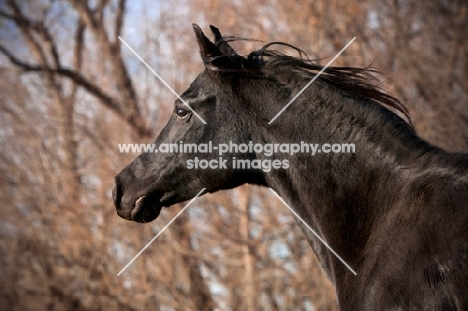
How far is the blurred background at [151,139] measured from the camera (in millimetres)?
9602

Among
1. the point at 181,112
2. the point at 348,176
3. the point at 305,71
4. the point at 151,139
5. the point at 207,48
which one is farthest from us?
the point at 151,139

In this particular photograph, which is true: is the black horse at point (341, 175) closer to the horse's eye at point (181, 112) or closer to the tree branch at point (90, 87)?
the horse's eye at point (181, 112)

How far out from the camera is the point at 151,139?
1032cm

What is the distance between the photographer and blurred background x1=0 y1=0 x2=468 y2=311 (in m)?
9.60

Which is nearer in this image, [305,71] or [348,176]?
[348,176]

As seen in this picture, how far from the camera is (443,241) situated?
308 centimetres

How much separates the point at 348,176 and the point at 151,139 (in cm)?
687

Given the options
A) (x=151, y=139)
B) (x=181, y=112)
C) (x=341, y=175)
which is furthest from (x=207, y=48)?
(x=151, y=139)

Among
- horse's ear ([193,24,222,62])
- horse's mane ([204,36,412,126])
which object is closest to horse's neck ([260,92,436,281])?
horse's mane ([204,36,412,126])

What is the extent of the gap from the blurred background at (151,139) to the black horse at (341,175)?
5131mm

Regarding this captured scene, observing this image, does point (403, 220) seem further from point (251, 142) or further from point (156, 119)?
point (156, 119)

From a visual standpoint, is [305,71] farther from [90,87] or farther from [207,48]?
[90,87]

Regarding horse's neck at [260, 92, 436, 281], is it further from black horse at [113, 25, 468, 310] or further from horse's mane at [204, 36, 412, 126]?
horse's mane at [204, 36, 412, 126]

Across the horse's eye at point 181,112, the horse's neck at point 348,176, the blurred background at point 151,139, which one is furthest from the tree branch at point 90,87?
the horse's neck at point 348,176
